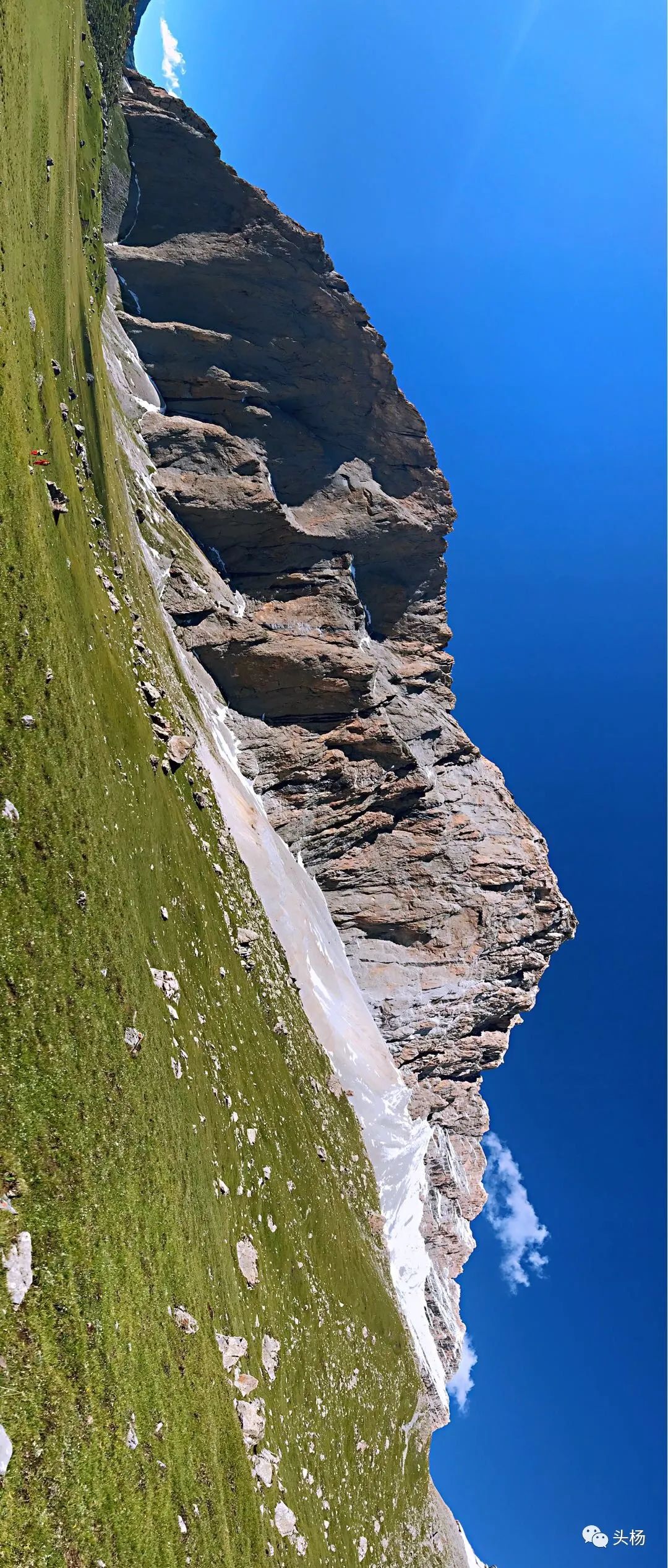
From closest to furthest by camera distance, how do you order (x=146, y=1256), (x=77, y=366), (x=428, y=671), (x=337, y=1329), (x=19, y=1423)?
(x=19, y=1423)
(x=146, y=1256)
(x=77, y=366)
(x=337, y=1329)
(x=428, y=671)

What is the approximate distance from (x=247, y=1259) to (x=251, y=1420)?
4.92m

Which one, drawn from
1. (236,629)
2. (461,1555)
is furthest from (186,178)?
(461,1555)

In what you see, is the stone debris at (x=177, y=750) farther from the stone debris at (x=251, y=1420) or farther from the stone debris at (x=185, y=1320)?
the stone debris at (x=251, y=1420)

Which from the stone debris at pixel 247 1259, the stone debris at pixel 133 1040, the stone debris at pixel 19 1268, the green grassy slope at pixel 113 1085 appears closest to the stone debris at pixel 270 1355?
the green grassy slope at pixel 113 1085

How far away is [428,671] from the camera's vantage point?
271 feet

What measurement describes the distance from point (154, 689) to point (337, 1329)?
36001 mm

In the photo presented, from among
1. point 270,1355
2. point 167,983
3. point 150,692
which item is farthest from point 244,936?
point 270,1355

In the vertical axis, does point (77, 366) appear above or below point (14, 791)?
above

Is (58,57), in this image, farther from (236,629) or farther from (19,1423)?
(19,1423)

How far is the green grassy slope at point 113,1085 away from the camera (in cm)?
1349

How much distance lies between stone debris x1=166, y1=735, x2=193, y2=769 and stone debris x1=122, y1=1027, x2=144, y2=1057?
1785cm

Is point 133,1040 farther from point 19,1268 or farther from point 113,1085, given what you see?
point 19,1268

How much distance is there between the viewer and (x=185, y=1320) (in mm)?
19453

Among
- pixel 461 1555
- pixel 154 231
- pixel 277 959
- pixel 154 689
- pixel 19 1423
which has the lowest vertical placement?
pixel 461 1555
